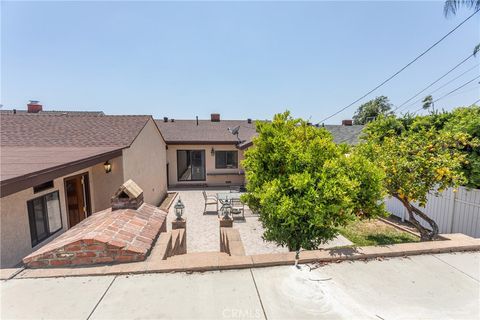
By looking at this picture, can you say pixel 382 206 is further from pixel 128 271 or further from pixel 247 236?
pixel 247 236

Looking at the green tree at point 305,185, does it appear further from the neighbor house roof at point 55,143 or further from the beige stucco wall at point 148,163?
the beige stucco wall at point 148,163

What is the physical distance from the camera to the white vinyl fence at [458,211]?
6.42m

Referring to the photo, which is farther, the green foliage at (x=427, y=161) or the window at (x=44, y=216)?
the green foliage at (x=427, y=161)

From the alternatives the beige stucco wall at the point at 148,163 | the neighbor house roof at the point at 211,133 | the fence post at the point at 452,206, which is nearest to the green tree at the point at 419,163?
the fence post at the point at 452,206

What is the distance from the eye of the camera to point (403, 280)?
2680 mm

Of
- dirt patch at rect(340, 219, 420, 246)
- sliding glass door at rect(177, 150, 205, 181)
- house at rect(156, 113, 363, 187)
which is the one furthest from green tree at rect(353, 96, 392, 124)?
dirt patch at rect(340, 219, 420, 246)

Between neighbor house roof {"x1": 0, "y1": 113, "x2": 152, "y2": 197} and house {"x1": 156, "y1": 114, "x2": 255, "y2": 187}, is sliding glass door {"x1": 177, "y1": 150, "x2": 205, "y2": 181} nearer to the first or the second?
house {"x1": 156, "y1": 114, "x2": 255, "y2": 187}

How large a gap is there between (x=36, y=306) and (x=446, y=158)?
7.54 meters

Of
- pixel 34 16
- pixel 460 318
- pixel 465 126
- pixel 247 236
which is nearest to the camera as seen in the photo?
pixel 460 318

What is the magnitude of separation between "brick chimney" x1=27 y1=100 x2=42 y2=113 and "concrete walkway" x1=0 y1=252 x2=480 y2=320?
28.3 m

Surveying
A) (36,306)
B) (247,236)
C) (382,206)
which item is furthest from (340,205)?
(247,236)

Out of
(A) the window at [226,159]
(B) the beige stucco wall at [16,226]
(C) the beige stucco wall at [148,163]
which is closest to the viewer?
(B) the beige stucco wall at [16,226]

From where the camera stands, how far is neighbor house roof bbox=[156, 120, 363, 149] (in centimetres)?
1603

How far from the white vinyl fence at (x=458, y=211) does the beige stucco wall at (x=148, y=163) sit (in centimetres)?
991
